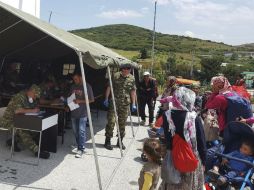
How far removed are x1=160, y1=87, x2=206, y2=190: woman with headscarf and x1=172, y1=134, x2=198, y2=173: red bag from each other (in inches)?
2.3

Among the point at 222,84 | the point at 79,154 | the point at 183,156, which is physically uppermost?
the point at 222,84

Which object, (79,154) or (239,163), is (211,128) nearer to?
(239,163)

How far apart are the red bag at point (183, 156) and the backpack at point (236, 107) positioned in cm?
263

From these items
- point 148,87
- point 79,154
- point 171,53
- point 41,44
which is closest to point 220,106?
point 79,154

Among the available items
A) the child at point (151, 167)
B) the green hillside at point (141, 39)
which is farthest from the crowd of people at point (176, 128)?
the green hillside at point (141, 39)

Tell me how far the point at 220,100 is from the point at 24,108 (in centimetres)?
360

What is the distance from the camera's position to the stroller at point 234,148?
5074 millimetres

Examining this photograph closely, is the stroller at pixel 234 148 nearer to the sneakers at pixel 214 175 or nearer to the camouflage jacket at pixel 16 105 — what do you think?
the sneakers at pixel 214 175

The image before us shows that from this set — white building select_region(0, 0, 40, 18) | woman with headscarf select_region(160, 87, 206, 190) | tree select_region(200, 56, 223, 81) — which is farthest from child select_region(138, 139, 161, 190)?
tree select_region(200, 56, 223, 81)

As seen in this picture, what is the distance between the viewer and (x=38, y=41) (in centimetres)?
1082

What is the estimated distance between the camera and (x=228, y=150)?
5867mm

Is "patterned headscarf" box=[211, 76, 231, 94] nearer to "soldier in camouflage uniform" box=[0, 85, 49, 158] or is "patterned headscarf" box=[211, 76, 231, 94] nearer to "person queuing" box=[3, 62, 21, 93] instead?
"soldier in camouflage uniform" box=[0, 85, 49, 158]

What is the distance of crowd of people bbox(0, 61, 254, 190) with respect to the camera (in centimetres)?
406

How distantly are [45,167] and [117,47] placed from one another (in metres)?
88.2
